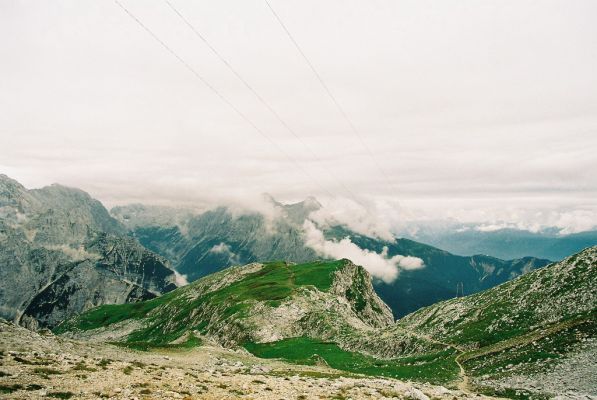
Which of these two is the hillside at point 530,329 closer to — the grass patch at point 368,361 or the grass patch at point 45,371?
the grass patch at point 368,361

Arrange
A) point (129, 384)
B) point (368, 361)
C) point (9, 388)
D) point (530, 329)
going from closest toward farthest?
point (9, 388)
point (129, 384)
point (530, 329)
point (368, 361)

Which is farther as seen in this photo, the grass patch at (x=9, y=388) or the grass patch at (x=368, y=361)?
the grass patch at (x=368, y=361)

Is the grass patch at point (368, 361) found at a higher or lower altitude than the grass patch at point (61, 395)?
lower

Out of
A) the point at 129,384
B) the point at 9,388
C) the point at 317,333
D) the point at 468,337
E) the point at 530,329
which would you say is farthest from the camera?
the point at 317,333

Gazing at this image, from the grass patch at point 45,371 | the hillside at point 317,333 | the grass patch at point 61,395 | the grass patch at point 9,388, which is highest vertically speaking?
the grass patch at point 61,395

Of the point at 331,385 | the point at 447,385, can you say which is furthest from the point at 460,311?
the point at 331,385

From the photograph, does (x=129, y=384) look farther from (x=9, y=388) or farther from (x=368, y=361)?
(x=368, y=361)

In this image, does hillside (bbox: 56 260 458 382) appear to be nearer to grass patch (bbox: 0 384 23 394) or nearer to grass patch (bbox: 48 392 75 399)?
grass patch (bbox: 0 384 23 394)

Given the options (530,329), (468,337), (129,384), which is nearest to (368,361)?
(468,337)

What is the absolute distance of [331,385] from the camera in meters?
35.2

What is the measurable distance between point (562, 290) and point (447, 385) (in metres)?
47.7

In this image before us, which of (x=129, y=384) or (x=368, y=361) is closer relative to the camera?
(x=129, y=384)

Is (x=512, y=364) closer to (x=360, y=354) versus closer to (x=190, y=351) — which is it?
(x=360, y=354)

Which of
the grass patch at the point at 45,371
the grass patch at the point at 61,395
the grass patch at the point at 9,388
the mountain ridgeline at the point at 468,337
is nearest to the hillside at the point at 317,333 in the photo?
the mountain ridgeline at the point at 468,337
